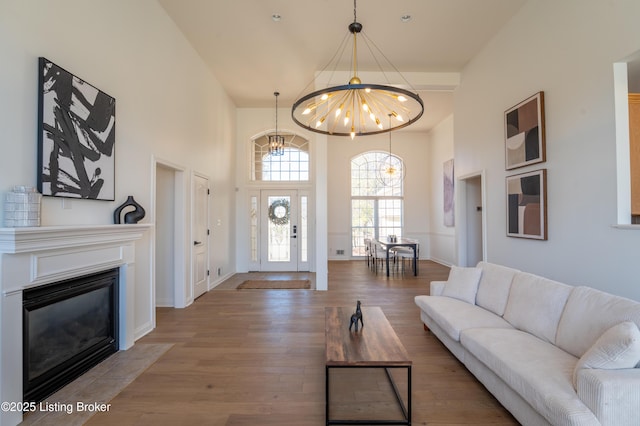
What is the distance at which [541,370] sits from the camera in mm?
1791

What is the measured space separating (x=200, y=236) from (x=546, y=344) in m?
4.86

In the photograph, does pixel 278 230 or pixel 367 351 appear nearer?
pixel 367 351

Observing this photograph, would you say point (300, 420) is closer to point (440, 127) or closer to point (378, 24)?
point (378, 24)

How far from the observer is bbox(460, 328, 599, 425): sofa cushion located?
4.96 feet

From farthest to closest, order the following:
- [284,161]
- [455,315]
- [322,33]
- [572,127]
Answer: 1. [284,161]
2. [322,33]
3. [572,127]
4. [455,315]

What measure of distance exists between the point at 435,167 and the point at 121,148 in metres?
8.06

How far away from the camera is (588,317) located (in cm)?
202

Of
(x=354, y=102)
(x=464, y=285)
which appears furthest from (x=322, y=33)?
(x=464, y=285)

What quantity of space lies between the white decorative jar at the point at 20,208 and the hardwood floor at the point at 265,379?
141 centimetres

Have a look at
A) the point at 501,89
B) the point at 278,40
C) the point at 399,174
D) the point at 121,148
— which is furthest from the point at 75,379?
the point at 399,174

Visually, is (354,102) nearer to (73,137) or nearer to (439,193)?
(73,137)

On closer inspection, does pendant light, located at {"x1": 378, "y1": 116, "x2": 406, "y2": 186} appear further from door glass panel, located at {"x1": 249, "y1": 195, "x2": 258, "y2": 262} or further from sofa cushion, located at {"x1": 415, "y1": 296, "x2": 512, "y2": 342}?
sofa cushion, located at {"x1": 415, "y1": 296, "x2": 512, "y2": 342}

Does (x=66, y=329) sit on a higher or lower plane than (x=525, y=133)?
lower

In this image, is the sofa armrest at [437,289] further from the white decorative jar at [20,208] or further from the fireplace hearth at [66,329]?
the white decorative jar at [20,208]
